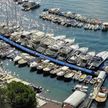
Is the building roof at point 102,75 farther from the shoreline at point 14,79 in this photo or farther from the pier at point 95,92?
the shoreline at point 14,79

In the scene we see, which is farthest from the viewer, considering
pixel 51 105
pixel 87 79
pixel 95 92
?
pixel 87 79

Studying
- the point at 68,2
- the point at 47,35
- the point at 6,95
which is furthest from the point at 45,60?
the point at 68,2

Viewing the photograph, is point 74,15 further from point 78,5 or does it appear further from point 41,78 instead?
point 41,78

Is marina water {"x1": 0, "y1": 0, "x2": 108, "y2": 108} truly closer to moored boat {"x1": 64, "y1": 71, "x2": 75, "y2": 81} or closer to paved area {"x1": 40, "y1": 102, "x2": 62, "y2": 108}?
moored boat {"x1": 64, "y1": 71, "x2": 75, "y2": 81}

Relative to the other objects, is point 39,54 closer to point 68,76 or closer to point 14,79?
point 68,76

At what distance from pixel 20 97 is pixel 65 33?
28.1 meters

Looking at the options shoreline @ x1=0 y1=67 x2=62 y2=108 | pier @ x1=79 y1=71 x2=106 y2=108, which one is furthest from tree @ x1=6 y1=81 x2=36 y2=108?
pier @ x1=79 y1=71 x2=106 y2=108

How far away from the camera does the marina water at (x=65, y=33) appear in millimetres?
50172

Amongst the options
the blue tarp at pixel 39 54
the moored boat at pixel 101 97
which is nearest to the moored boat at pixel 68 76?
the blue tarp at pixel 39 54

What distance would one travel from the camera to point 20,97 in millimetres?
39750

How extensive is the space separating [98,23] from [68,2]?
1456 centimetres

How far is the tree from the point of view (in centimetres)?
3975

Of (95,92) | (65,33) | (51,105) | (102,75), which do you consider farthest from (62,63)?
(51,105)

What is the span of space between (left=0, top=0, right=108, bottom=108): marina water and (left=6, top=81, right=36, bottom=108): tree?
784cm
